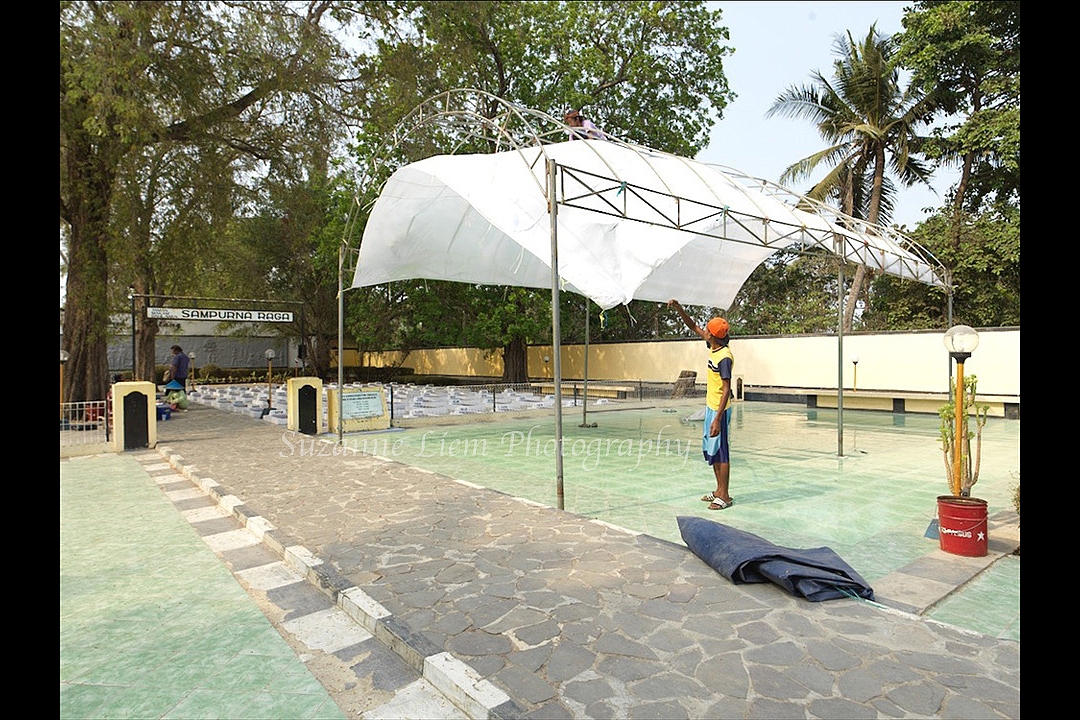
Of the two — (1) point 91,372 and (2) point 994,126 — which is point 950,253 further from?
(1) point 91,372

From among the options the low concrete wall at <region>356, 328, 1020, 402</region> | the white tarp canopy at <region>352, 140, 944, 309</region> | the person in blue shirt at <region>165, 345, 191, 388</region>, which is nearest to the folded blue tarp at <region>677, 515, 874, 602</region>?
the white tarp canopy at <region>352, 140, 944, 309</region>

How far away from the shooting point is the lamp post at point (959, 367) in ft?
17.5

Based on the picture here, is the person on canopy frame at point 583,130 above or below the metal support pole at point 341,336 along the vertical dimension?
above

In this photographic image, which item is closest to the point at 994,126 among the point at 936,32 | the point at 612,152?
the point at 936,32

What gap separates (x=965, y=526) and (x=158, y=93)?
1289 cm

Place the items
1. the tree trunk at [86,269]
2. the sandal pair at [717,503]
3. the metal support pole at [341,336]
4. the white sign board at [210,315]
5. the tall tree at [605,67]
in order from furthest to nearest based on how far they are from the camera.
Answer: the tall tree at [605,67] → the tree trunk at [86,269] → the white sign board at [210,315] → the metal support pole at [341,336] → the sandal pair at [717,503]

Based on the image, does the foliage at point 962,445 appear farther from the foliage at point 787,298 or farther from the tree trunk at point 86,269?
the foliage at point 787,298

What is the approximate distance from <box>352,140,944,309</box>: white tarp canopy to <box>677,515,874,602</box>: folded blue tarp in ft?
10.8

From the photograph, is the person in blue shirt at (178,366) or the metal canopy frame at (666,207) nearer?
the metal canopy frame at (666,207)

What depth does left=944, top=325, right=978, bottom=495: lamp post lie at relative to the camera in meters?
5.34

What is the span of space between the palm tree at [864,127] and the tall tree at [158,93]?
15.4m

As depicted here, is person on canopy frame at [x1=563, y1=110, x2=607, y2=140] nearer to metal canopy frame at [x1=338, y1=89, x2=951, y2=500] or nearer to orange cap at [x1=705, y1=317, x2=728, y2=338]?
metal canopy frame at [x1=338, y1=89, x2=951, y2=500]

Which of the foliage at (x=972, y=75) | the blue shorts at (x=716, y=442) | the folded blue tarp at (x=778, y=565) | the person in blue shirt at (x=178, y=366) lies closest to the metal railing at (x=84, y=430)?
the person in blue shirt at (x=178, y=366)
